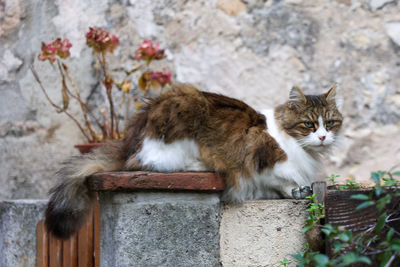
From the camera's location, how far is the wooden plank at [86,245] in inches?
94.9

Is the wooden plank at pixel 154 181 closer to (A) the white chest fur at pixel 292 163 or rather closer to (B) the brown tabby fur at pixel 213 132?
(B) the brown tabby fur at pixel 213 132

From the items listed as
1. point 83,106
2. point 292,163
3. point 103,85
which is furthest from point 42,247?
point 292,163

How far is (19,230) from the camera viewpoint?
2611 mm

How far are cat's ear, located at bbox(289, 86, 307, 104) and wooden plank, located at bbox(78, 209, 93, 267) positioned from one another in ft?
3.95

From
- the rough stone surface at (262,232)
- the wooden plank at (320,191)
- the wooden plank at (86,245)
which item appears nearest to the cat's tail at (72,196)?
the wooden plank at (86,245)

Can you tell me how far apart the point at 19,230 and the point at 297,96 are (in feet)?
5.65

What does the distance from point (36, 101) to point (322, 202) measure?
2.19 meters

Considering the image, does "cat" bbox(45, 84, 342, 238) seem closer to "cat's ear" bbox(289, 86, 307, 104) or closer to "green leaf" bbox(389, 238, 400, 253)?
"cat's ear" bbox(289, 86, 307, 104)

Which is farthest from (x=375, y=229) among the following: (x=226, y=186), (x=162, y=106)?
(x=162, y=106)

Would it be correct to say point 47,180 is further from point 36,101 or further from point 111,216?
point 111,216

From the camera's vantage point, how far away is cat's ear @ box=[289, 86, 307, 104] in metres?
2.08

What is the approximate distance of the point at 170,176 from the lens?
1.79 meters

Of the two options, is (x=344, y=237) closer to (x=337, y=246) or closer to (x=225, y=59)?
(x=337, y=246)

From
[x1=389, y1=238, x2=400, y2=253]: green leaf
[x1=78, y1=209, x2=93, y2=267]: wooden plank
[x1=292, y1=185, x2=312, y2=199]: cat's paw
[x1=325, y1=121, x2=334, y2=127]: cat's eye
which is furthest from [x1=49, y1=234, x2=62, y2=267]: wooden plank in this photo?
[x1=389, y1=238, x2=400, y2=253]: green leaf
